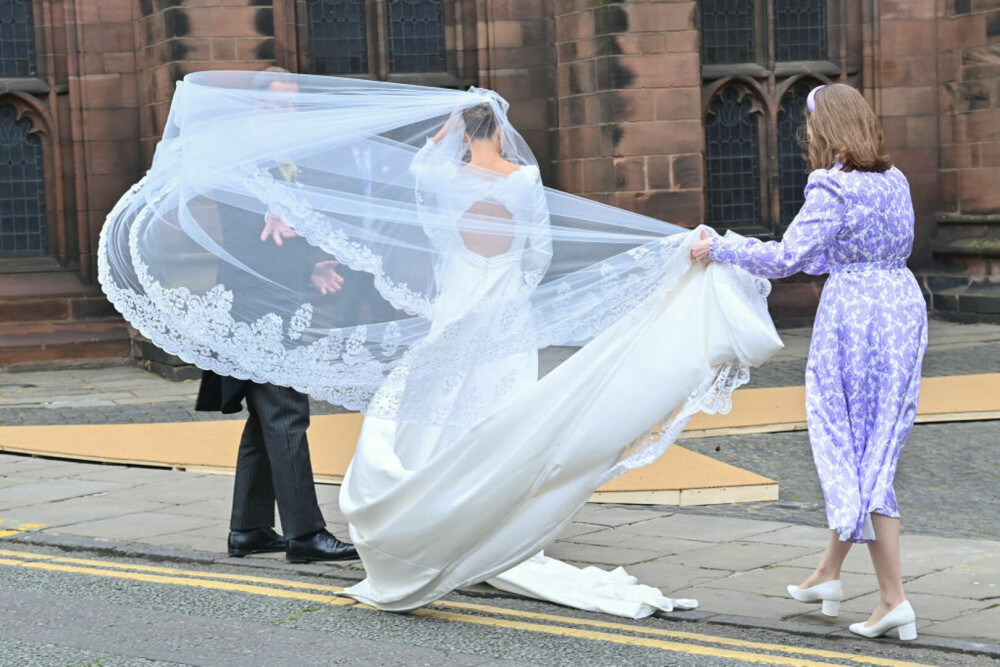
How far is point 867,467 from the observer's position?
227 inches

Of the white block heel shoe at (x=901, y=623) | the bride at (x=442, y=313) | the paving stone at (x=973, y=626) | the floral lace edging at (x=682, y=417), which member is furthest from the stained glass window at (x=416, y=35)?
the white block heel shoe at (x=901, y=623)

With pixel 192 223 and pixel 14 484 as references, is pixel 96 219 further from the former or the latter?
pixel 192 223

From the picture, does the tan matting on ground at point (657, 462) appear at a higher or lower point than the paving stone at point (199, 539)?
lower

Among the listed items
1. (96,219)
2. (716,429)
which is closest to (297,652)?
(716,429)

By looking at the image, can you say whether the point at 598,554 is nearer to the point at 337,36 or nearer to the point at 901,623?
Result: the point at 901,623

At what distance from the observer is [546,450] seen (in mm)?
6082

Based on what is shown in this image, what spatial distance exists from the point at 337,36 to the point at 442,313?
10.0 meters

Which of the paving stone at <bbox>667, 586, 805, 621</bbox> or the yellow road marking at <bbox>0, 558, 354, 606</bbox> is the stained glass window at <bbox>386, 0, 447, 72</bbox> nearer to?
the yellow road marking at <bbox>0, 558, 354, 606</bbox>

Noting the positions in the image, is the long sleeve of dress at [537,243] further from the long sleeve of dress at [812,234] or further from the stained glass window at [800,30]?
the stained glass window at [800,30]

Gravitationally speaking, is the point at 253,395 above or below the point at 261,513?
above

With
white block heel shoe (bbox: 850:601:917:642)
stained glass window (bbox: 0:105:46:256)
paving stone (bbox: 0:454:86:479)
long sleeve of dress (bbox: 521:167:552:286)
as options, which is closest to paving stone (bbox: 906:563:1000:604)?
white block heel shoe (bbox: 850:601:917:642)

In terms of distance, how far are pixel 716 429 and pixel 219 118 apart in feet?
16.2

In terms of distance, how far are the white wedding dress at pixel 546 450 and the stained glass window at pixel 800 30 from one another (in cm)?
1104

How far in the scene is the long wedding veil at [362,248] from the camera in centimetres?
646
